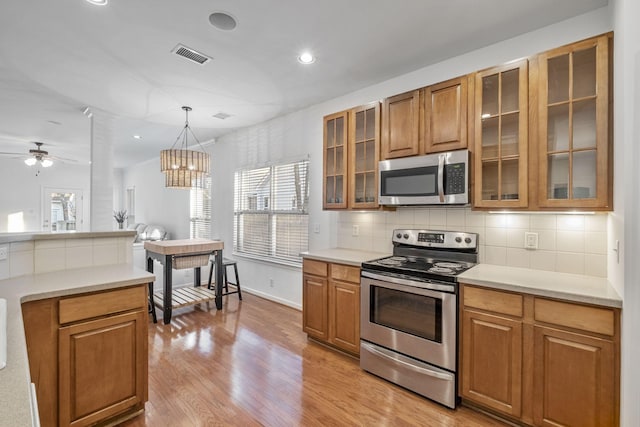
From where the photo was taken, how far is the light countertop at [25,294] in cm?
66

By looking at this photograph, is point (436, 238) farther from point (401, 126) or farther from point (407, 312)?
point (401, 126)

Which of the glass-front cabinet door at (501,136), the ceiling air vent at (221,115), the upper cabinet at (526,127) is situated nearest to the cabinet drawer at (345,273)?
the upper cabinet at (526,127)

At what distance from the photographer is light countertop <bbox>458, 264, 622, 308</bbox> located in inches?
65.1

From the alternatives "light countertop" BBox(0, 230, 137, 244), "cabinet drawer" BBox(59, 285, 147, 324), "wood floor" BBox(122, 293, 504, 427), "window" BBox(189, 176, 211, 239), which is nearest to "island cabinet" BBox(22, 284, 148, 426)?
"cabinet drawer" BBox(59, 285, 147, 324)

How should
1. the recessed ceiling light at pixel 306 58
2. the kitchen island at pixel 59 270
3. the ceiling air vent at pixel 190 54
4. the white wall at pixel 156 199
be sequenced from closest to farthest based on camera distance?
the kitchen island at pixel 59 270, the ceiling air vent at pixel 190 54, the recessed ceiling light at pixel 306 58, the white wall at pixel 156 199

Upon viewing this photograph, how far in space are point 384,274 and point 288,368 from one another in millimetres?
1167

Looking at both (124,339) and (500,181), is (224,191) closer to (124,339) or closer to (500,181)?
(124,339)

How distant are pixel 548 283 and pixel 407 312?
0.92 meters

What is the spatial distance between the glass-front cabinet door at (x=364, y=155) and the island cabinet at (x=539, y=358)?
4.20 feet

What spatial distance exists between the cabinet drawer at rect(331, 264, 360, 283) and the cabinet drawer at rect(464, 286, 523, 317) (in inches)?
35.9

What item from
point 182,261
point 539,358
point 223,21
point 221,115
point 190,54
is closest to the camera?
point 539,358

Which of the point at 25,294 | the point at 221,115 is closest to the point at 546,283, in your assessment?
the point at 25,294

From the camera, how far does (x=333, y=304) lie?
9.48 ft

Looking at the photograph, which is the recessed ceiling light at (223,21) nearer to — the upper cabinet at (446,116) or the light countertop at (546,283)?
the upper cabinet at (446,116)
